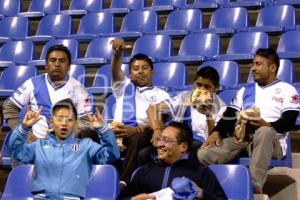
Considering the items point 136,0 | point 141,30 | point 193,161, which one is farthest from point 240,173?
point 136,0

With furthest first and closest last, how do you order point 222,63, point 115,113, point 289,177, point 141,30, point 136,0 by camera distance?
1. point 136,0
2. point 141,30
3. point 222,63
4. point 115,113
5. point 289,177

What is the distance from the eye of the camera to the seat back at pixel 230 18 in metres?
6.70

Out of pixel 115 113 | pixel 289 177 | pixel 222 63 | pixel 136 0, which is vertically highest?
pixel 136 0

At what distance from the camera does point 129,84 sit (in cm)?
504

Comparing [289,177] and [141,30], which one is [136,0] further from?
[289,177]

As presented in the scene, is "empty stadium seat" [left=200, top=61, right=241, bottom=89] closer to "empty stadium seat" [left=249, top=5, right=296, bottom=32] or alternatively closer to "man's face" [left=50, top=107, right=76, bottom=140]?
"empty stadium seat" [left=249, top=5, right=296, bottom=32]

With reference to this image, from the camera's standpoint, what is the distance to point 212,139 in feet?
14.8

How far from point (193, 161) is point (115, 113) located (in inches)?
56.6

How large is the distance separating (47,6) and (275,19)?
2746 mm

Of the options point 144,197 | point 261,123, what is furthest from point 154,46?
point 144,197

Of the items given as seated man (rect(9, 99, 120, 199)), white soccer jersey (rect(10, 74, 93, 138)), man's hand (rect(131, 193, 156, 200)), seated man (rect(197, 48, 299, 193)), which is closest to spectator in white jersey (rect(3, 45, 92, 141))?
white soccer jersey (rect(10, 74, 93, 138))

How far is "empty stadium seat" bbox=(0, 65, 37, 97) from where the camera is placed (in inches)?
247

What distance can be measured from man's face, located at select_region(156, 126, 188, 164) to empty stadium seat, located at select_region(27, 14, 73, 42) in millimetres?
3860

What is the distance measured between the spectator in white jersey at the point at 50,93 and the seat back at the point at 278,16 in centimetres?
223
